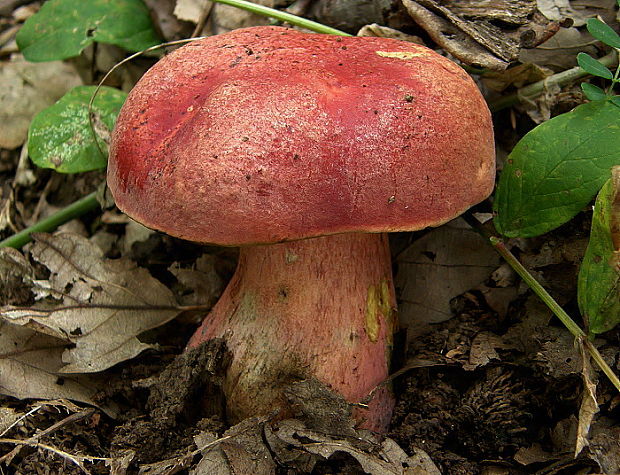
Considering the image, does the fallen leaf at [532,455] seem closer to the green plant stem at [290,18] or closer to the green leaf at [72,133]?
the green plant stem at [290,18]

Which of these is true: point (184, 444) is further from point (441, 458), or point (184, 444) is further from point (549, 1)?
point (549, 1)

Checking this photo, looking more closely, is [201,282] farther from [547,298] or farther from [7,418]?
[547,298]

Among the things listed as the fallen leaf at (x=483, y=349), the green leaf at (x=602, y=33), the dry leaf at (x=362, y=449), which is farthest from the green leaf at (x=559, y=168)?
the dry leaf at (x=362, y=449)

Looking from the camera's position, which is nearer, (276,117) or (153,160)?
(276,117)

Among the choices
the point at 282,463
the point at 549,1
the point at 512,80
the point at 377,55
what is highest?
the point at 377,55

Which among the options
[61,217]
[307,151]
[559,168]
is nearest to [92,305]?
[61,217]

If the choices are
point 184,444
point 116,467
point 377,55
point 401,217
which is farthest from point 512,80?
point 116,467
